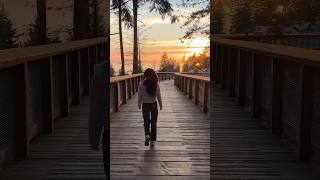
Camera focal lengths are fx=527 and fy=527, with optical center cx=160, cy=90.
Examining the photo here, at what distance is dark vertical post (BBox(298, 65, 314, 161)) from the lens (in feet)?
15.8

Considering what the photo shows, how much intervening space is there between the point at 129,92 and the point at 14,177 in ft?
3.91

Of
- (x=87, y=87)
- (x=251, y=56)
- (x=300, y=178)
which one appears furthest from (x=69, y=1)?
(x=251, y=56)

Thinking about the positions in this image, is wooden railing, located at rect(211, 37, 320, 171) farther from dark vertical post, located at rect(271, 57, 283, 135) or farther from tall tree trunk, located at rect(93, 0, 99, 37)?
tall tree trunk, located at rect(93, 0, 99, 37)

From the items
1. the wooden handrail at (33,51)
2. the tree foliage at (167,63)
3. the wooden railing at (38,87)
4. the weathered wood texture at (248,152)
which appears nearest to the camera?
the tree foliage at (167,63)

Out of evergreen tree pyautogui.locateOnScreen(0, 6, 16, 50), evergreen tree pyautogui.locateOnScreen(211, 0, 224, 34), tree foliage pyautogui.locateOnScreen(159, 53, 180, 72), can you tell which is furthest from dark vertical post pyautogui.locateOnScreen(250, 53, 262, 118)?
tree foliage pyautogui.locateOnScreen(159, 53, 180, 72)

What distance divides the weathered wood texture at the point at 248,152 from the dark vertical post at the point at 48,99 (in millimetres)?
1705

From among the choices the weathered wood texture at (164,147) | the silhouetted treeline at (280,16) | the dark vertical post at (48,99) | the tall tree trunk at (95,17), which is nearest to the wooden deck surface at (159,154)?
the weathered wood texture at (164,147)

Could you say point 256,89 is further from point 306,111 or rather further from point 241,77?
point 306,111

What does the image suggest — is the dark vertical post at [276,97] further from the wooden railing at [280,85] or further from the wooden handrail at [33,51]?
the wooden handrail at [33,51]

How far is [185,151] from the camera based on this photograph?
4.04 meters

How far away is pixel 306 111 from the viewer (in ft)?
16.0

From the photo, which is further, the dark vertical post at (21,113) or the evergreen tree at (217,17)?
the dark vertical post at (21,113)

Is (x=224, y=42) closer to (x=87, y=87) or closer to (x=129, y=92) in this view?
(x=129, y=92)

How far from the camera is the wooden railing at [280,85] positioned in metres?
4.70
